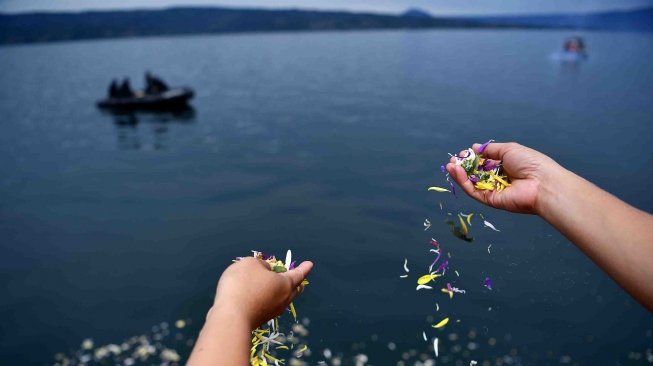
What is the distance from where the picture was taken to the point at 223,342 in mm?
2941

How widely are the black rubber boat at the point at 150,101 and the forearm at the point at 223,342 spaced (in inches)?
1982

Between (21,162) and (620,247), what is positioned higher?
(620,247)

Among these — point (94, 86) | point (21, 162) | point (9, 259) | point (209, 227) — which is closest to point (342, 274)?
point (209, 227)

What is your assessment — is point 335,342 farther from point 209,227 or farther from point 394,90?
point 394,90

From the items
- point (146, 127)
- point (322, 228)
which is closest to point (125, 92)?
point (146, 127)

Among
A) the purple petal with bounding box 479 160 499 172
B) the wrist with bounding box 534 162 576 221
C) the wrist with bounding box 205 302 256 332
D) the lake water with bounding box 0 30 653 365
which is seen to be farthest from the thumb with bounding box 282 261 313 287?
the lake water with bounding box 0 30 653 365

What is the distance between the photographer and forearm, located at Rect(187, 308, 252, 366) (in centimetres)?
287

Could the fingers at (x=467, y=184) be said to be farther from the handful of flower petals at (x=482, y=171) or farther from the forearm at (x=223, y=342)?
the forearm at (x=223, y=342)

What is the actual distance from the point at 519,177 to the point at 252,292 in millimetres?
3086

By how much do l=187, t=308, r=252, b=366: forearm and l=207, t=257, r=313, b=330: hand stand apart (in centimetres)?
4

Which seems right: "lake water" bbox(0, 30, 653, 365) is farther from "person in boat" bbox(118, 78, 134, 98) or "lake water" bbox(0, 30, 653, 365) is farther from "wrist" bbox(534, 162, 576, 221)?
"wrist" bbox(534, 162, 576, 221)

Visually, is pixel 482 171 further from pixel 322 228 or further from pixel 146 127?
pixel 146 127

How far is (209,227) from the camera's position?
2389 cm

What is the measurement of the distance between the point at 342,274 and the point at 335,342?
14.5 ft
